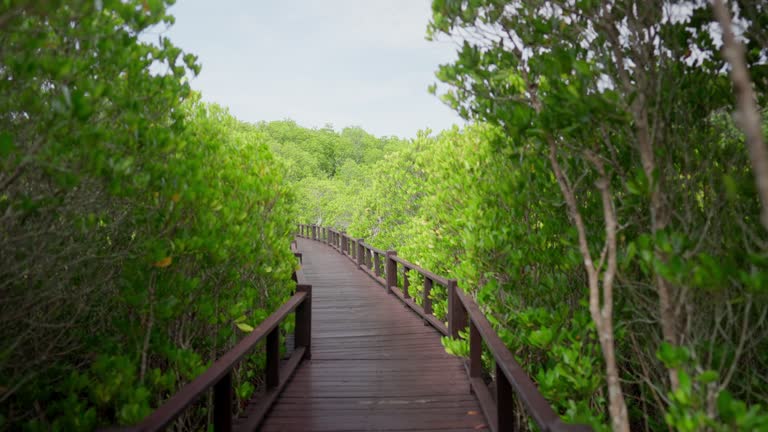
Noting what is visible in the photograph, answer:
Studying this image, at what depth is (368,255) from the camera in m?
15.8

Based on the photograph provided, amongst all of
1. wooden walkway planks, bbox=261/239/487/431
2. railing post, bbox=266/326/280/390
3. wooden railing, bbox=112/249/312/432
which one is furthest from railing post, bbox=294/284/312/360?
railing post, bbox=266/326/280/390

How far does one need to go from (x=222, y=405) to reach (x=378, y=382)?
238 centimetres

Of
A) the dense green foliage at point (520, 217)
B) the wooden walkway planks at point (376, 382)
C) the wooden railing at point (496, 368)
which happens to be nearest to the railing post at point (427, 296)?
the wooden railing at point (496, 368)

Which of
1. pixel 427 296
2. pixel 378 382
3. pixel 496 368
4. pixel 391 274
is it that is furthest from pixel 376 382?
pixel 391 274

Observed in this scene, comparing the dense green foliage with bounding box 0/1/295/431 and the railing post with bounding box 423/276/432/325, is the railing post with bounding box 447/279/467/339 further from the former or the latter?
the dense green foliage with bounding box 0/1/295/431

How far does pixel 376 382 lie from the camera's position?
17.4 ft

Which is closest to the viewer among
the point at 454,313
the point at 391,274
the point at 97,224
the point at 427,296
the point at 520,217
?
the point at 97,224

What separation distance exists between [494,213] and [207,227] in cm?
242

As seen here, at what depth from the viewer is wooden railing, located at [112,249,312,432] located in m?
2.27

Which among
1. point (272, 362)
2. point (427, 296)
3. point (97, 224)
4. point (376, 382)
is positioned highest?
point (97, 224)

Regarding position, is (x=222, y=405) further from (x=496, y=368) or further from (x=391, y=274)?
(x=391, y=274)

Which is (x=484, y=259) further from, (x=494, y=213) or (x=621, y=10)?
(x=621, y=10)

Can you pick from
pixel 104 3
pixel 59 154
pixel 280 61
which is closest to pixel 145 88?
pixel 104 3

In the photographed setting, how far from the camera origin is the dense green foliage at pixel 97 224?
7.14 ft
